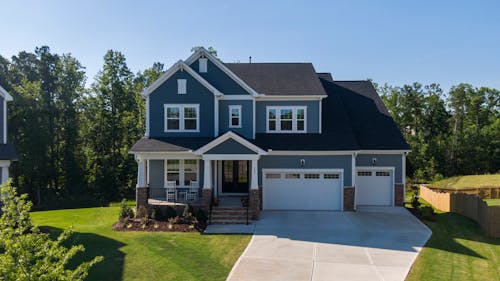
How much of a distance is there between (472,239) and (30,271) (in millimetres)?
16275

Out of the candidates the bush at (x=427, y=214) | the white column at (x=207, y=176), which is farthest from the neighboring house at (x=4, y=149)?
the bush at (x=427, y=214)

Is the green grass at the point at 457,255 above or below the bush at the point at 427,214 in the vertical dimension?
below

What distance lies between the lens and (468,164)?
42.1 metres

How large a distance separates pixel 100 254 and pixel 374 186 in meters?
15.2

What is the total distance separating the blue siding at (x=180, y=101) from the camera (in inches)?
792

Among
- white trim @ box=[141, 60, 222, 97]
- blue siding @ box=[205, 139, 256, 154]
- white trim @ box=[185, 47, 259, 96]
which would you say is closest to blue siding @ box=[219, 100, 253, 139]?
white trim @ box=[185, 47, 259, 96]

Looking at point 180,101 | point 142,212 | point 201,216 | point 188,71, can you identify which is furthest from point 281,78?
point 142,212

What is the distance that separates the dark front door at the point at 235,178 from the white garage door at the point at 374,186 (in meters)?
6.63

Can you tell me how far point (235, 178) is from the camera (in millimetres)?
21125

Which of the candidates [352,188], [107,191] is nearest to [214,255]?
[352,188]

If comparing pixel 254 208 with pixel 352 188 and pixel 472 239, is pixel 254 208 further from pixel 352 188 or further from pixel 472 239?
pixel 472 239

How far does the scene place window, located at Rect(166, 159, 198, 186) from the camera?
2028cm

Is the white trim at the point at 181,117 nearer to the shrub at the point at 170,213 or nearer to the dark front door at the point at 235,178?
the dark front door at the point at 235,178

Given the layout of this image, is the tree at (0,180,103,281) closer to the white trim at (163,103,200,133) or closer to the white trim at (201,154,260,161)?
the white trim at (201,154,260,161)
